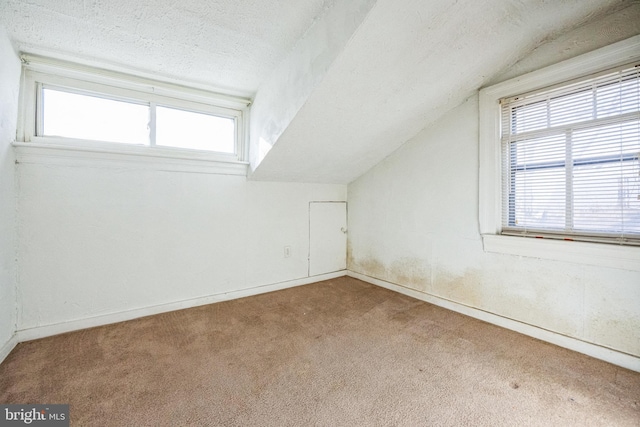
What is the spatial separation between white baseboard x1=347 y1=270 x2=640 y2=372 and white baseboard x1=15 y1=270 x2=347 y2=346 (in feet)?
5.33

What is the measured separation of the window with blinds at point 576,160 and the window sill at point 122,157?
2.59m

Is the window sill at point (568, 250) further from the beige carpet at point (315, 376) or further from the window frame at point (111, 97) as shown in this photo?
the window frame at point (111, 97)

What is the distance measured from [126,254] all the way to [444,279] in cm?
299

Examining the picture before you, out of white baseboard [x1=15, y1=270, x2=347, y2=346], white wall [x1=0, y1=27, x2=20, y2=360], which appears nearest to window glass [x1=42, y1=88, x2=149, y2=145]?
white wall [x1=0, y1=27, x2=20, y2=360]

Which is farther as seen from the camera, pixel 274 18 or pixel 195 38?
pixel 195 38

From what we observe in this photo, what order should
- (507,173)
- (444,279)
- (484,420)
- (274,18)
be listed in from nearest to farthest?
(484,420) < (274,18) < (507,173) < (444,279)

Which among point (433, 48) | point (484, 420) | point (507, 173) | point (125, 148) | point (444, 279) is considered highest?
point (433, 48)

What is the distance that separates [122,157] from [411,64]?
2.44 meters

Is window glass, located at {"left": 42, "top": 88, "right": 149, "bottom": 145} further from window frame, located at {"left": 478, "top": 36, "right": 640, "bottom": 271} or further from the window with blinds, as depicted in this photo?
the window with blinds

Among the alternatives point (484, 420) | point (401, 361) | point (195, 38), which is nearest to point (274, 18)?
point (195, 38)

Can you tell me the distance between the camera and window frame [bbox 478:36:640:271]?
1.67m

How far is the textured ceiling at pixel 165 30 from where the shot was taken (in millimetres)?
1521

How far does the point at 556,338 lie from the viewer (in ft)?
6.32

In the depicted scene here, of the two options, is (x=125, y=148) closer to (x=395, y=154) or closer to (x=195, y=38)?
(x=195, y=38)
